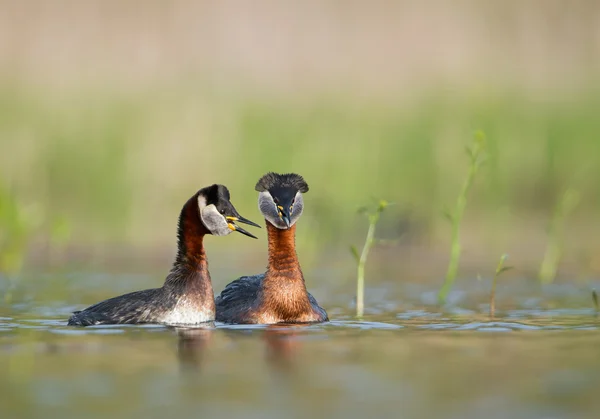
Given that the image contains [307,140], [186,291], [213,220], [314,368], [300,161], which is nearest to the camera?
[314,368]

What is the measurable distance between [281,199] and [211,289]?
104 centimetres

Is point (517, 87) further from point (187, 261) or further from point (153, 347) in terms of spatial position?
point (153, 347)

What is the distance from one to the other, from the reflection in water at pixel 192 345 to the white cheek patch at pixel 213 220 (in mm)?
983

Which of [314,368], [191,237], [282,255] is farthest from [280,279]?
[314,368]

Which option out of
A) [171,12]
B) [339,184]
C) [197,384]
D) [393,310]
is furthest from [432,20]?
[197,384]

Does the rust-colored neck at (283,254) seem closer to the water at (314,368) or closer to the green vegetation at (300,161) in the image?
the water at (314,368)

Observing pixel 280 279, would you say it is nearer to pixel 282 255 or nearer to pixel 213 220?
pixel 282 255

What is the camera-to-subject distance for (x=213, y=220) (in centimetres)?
1092

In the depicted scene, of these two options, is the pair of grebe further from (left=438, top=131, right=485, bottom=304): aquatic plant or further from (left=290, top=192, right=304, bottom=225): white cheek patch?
(left=438, top=131, right=485, bottom=304): aquatic plant

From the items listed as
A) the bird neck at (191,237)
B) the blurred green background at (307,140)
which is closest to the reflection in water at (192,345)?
the bird neck at (191,237)

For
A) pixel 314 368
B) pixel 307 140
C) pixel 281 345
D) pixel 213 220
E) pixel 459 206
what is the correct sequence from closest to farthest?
pixel 314 368
pixel 281 345
pixel 213 220
pixel 459 206
pixel 307 140

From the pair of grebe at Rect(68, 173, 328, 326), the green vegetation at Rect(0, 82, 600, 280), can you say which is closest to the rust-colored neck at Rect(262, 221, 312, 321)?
the pair of grebe at Rect(68, 173, 328, 326)

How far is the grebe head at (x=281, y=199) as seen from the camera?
10.6m

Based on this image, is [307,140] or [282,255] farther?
[307,140]
